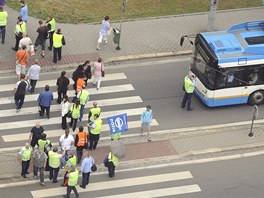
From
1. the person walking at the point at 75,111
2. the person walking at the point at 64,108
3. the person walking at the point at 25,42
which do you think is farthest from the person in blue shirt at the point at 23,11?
the person walking at the point at 75,111

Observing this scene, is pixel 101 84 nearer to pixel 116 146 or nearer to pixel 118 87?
pixel 118 87

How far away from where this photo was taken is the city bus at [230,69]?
2588 cm

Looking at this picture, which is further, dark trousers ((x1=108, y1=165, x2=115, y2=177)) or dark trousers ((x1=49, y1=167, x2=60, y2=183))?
dark trousers ((x1=108, y1=165, x2=115, y2=177))

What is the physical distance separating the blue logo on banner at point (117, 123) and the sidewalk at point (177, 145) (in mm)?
1240

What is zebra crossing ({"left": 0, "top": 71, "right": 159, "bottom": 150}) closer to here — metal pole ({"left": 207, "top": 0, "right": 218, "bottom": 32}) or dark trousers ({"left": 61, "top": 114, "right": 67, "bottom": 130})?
dark trousers ({"left": 61, "top": 114, "right": 67, "bottom": 130})

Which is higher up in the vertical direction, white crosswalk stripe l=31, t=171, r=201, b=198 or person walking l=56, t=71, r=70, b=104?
person walking l=56, t=71, r=70, b=104

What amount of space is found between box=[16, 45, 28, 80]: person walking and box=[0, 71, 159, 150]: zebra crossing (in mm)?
685

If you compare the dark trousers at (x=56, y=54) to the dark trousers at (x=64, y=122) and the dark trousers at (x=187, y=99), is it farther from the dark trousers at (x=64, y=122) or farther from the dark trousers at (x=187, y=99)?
the dark trousers at (x=187, y=99)

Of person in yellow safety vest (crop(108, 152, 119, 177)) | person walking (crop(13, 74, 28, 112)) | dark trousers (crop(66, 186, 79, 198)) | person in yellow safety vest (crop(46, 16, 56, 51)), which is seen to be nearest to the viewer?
dark trousers (crop(66, 186, 79, 198))

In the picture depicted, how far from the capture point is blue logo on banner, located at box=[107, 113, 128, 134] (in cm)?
2239

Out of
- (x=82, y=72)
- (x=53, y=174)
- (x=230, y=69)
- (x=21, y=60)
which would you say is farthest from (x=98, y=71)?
(x=53, y=174)

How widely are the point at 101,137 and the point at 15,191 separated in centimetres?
426

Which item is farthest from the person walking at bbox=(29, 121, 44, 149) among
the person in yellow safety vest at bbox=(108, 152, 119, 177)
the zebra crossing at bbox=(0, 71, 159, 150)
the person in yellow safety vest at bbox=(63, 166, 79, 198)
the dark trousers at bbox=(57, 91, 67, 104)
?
the dark trousers at bbox=(57, 91, 67, 104)

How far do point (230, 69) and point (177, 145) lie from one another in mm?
3998
